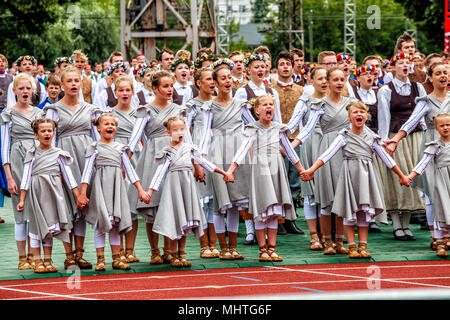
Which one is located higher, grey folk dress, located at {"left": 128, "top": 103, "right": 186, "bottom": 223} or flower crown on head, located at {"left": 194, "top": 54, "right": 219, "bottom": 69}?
flower crown on head, located at {"left": 194, "top": 54, "right": 219, "bottom": 69}

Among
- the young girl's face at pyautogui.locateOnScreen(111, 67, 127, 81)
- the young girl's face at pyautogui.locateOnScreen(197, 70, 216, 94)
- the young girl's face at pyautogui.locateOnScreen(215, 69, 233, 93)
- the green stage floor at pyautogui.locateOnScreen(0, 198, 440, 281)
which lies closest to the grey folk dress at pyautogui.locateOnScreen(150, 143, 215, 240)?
the green stage floor at pyautogui.locateOnScreen(0, 198, 440, 281)

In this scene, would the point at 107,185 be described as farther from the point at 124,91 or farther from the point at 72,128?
the point at 124,91

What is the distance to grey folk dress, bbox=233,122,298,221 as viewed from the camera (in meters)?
10.6

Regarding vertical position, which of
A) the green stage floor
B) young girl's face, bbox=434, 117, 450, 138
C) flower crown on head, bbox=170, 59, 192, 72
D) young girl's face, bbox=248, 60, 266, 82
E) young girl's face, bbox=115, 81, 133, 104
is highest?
flower crown on head, bbox=170, 59, 192, 72

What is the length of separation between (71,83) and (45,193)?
131cm

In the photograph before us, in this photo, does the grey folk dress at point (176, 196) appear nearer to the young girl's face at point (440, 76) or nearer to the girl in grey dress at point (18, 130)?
the girl in grey dress at point (18, 130)

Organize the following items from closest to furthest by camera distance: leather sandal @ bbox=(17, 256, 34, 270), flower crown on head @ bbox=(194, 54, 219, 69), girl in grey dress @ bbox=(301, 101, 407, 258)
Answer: leather sandal @ bbox=(17, 256, 34, 270)
girl in grey dress @ bbox=(301, 101, 407, 258)
flower crown on head @ bbox=(194, 54, 219, 69)

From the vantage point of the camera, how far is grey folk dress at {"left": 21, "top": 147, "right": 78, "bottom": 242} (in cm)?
1001

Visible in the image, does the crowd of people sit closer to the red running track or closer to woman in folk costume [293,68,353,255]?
woman in folk costume [293,68,353,255]

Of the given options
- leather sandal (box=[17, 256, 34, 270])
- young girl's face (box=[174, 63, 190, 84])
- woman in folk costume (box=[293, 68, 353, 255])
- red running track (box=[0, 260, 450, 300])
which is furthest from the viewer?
young girl's face (box=[174, 63, 190, 84])

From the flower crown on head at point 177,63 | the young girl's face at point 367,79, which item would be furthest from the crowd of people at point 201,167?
the flower crown on head at point 177,63

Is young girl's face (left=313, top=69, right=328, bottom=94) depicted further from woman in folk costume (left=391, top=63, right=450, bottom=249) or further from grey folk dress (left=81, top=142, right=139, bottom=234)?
grey folk dress (left=81, top=142, right=139, bottom=234)

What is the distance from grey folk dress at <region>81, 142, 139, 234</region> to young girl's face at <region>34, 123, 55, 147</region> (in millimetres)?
438

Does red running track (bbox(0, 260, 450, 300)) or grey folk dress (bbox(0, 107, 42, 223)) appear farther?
grey folk dress (bbox(0, 107, 42, 223))
